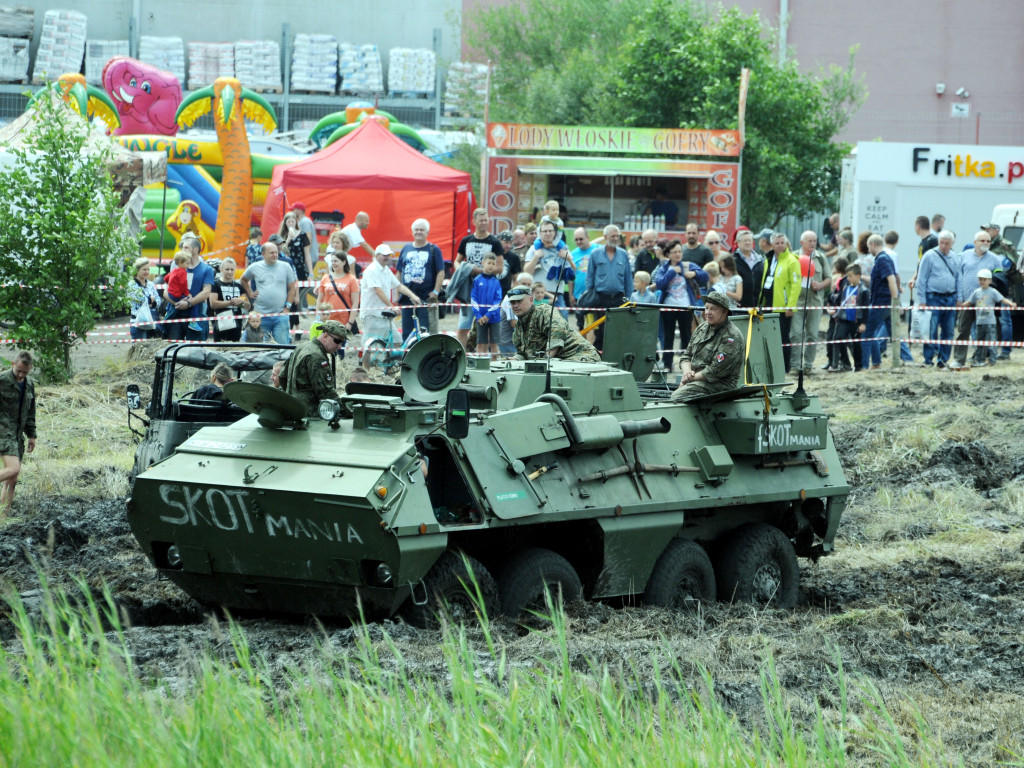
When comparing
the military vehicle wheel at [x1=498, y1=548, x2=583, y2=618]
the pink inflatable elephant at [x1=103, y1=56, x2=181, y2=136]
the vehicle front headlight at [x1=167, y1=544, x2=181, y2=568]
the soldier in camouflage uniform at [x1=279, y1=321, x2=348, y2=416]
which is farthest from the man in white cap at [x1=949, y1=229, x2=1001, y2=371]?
the pink inflatable elephant at [x1=103, y1=56, x2=181, y2=136]

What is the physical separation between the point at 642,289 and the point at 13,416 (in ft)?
23.3

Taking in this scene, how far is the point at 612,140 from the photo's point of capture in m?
25.8

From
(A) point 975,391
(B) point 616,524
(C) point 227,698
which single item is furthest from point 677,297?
(C) point 227,698

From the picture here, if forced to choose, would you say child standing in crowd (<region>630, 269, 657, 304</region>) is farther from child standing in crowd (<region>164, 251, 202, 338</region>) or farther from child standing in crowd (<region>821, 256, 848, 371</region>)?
child standing in crowd (<region>164, 251, 202, 338</region>)

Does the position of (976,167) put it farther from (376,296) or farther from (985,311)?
(376,296)

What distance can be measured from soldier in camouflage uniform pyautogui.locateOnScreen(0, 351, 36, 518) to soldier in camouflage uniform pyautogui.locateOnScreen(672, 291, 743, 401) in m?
5.49

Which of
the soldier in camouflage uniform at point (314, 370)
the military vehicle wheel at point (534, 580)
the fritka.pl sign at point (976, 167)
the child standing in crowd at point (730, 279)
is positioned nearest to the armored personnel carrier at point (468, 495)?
the military vehicle wheel at point (534, 580)

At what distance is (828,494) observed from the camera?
416 inches

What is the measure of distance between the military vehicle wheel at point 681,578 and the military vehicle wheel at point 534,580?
28.7 inches

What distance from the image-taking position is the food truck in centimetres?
2531

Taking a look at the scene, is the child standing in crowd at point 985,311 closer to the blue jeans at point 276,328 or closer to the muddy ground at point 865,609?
the muddy ground at point 865,609

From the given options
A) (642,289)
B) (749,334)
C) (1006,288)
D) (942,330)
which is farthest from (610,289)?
(749,334)

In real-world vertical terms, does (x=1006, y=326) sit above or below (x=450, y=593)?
above

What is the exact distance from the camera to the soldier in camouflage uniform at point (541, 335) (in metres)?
10.6
